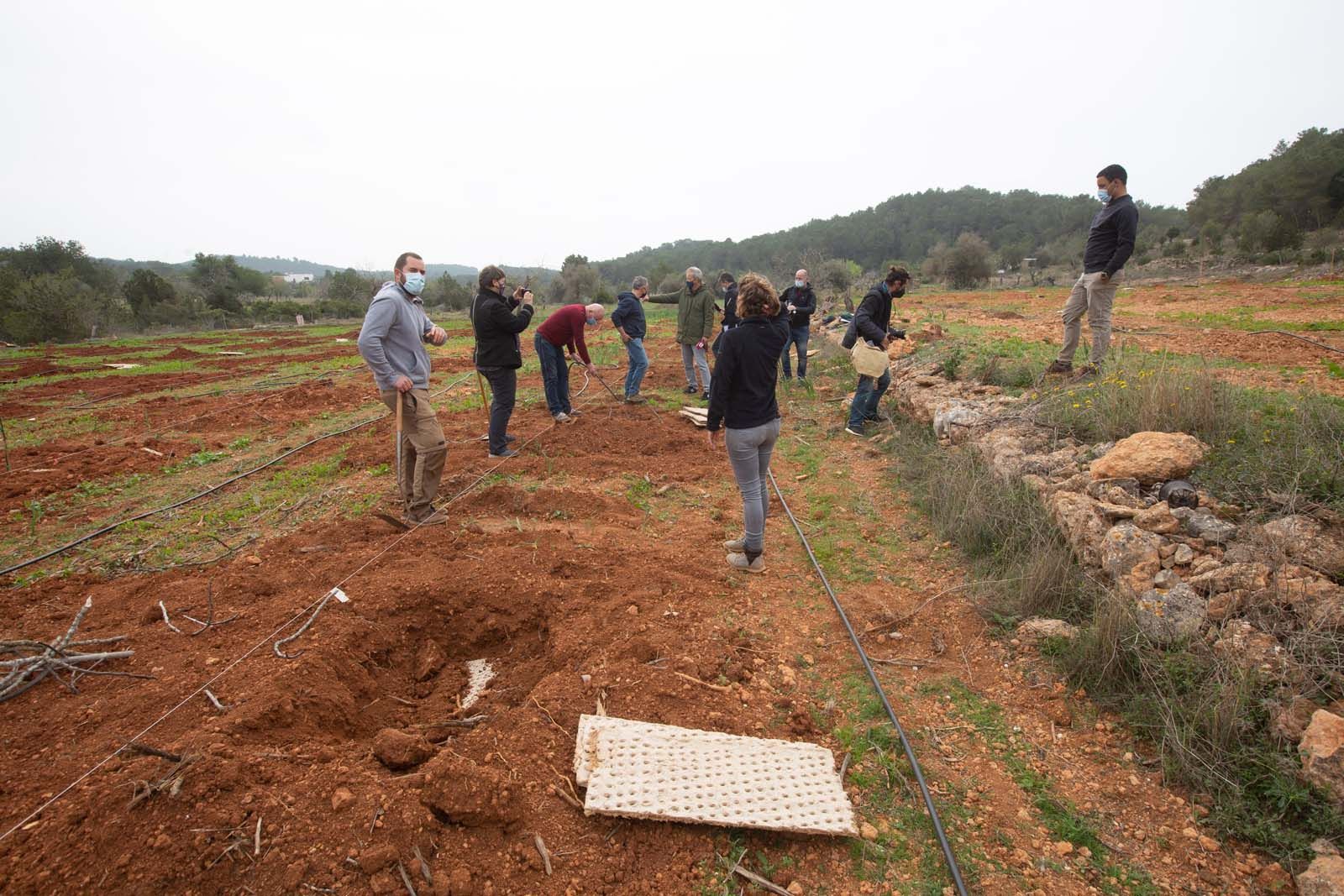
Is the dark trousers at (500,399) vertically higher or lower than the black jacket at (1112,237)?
lower

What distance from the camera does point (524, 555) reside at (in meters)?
4.56

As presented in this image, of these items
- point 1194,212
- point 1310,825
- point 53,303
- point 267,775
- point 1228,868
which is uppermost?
point 1194,212

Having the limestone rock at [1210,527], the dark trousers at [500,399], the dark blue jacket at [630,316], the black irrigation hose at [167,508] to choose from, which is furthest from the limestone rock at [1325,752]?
the dark blue jacket at [630,316]

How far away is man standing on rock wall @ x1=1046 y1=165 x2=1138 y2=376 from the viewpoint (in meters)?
5.43

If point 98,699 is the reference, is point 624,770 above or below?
below

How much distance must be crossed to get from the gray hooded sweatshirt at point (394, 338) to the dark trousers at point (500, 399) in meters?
1.26

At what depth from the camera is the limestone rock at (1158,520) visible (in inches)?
139

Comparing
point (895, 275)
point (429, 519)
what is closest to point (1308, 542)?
point (895, 275)

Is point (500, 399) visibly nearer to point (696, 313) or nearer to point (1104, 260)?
point (696, 313)

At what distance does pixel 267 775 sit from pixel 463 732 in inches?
32.1

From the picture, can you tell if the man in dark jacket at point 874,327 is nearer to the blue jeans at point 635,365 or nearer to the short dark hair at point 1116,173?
the short dark hair at point 1116,173

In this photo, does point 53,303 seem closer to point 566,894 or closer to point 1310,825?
point 566,894

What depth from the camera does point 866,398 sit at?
7625mm

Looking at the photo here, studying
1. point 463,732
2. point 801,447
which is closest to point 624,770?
point 463,732
